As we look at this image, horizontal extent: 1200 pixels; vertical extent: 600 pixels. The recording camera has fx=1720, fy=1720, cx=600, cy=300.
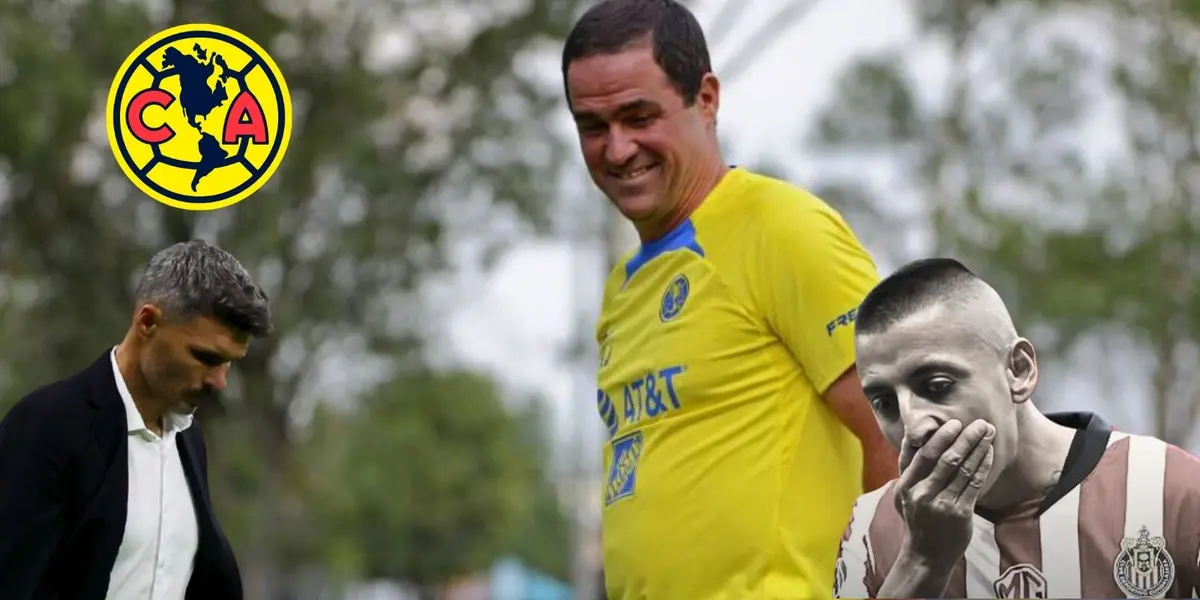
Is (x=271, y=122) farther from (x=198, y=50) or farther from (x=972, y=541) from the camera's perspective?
(x=972, y=541)

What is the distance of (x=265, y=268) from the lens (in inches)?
715

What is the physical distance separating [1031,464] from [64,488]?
1.91 metres

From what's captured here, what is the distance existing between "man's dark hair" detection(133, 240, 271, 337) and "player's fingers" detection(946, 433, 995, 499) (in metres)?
1.50

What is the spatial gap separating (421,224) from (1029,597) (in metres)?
18.1

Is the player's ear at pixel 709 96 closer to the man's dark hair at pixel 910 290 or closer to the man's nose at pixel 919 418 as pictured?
the man's dark hair at pixel 910 290

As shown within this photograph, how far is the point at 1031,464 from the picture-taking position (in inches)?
100

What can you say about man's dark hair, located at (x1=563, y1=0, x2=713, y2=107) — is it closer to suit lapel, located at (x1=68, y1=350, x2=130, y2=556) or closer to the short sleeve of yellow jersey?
the short sleeve of yellow jersey

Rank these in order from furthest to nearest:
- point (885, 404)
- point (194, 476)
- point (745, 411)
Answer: point (194, 476) → point (745, 411) → point (885, 404)

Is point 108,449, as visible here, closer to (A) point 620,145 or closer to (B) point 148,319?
(B) point 148,319

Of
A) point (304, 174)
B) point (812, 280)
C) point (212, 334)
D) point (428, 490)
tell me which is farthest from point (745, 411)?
point (428, 490)

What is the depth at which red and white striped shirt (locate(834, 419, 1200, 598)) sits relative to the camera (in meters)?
2.39

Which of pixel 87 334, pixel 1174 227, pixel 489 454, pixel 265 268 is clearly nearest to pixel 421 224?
pixel 265 268

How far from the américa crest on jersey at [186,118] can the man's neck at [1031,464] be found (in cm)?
142

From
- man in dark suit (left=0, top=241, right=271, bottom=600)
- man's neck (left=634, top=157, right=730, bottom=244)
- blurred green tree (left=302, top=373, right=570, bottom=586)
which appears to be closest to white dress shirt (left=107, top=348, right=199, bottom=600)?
man in dark suit (left=0, top=241, right=271, bottom=600)
